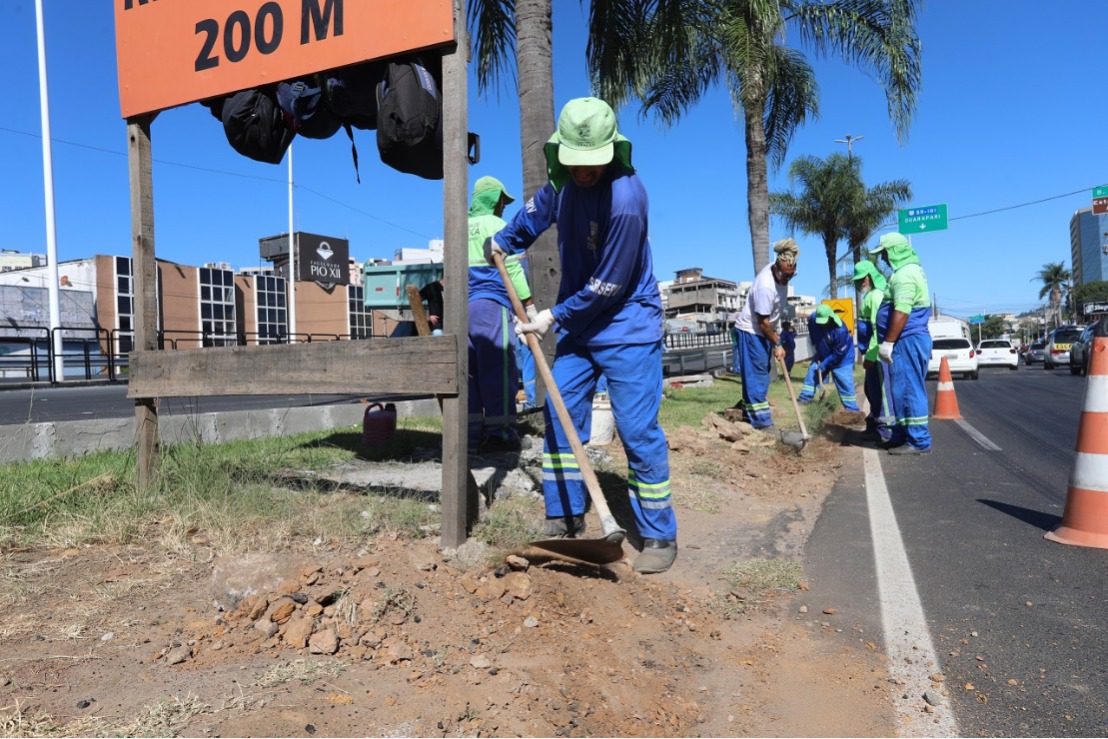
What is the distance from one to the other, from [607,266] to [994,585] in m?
2.34

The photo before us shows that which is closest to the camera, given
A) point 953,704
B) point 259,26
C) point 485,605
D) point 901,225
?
point 953,704

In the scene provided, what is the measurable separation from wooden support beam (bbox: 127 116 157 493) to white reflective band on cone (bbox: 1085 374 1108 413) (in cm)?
533

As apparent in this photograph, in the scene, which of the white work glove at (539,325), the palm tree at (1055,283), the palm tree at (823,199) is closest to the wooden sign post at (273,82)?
the white work glove at (539,325)

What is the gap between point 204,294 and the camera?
2052 inches

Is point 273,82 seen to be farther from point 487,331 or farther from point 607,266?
point 487,331

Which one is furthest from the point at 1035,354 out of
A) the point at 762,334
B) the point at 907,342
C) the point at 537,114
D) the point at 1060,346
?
the point at 537,114

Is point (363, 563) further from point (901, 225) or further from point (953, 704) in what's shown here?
point (901, 225)

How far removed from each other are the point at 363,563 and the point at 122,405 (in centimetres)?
979

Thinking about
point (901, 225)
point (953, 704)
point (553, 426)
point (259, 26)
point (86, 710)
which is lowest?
point (953, 704)

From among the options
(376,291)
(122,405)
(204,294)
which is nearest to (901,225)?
(376,291)

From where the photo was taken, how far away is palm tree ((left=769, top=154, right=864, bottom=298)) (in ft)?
106

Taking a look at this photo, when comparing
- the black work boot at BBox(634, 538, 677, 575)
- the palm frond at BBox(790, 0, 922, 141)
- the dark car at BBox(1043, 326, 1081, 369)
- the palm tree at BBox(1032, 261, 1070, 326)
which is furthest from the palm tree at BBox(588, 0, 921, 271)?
the palm tree at BBox(1032, 261, 1070, 326)

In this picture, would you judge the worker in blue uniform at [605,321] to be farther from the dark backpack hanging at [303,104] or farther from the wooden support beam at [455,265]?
the dark backpack hanging at [303,104]

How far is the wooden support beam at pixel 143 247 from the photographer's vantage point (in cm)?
417
